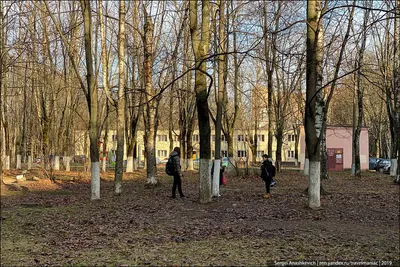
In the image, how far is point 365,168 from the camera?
3981cm

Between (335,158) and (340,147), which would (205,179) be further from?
(340,147)

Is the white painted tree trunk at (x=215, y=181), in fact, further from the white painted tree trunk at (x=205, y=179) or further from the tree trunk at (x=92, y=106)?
the tree trunk at (x=92, y=106)

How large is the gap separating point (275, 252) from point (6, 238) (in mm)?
5247

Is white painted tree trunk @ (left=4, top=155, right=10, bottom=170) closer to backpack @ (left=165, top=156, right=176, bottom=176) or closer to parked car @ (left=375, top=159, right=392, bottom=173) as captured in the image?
backpack @ (left=165, top=156, right=176, bottom=176)

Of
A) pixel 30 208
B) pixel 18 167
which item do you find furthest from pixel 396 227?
pixel 18 167

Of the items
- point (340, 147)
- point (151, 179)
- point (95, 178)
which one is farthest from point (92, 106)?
point (340, 147)

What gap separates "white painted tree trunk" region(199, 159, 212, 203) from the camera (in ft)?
39.1

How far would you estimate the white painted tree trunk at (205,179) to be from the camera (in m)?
11.9

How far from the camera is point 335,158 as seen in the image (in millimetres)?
37969

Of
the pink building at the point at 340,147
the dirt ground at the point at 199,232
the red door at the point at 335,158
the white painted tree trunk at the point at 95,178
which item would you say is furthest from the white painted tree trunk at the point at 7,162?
the red door at the point at 335,158

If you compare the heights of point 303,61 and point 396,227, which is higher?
point 303,61

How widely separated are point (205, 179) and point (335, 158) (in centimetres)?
2883

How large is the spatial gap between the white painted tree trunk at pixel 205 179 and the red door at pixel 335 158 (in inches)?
1103

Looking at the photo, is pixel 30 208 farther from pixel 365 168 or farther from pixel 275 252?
pixel 365 168
